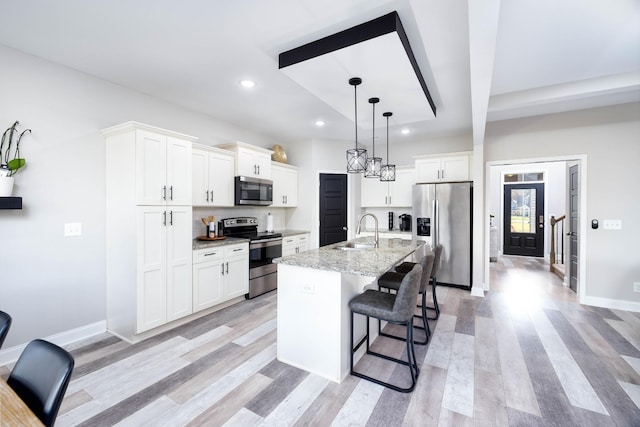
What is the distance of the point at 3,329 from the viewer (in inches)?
50.4

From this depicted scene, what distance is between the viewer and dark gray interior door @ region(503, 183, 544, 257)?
736 centimetres

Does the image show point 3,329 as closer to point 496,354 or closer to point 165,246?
point 165,246

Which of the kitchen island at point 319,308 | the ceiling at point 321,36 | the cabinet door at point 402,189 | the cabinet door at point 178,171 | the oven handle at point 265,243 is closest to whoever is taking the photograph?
the ceiling at point 321,36

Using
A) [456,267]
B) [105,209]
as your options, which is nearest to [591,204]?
[456,267]

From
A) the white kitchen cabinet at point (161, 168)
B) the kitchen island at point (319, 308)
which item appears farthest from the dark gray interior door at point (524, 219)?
the white kitchen cabinet at point (161, 168)

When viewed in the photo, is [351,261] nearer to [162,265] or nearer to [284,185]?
[162,265]

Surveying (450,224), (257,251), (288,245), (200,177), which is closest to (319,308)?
(257,251)

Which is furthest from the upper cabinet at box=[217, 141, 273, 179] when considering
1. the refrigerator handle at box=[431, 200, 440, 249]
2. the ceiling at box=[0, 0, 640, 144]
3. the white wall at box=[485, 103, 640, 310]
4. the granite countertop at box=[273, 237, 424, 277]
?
the white wall at box=[485, 103, 640, 310]

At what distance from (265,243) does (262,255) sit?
182 millimetres

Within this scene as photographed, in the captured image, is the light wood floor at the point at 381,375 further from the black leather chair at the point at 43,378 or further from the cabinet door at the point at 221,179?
the cabinet door at the point at 221,179

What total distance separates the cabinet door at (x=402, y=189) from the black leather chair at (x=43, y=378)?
514 centimetres

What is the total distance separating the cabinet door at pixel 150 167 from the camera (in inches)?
106

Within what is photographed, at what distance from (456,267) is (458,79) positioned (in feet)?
9.56

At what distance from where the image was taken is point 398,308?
200cm
